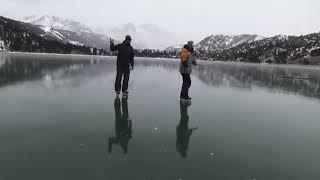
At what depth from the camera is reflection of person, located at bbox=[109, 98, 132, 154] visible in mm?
7402

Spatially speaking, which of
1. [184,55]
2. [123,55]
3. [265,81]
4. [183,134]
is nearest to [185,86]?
[184,55]

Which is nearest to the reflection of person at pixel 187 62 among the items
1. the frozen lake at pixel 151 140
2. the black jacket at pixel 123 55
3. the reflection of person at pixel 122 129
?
the frozen lake at pixel 151 140

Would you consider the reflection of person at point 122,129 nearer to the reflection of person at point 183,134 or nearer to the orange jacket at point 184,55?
the reflection of person at point 183,134

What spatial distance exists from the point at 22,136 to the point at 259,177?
15.5 feet

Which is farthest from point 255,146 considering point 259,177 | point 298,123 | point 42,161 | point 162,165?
point 42,161

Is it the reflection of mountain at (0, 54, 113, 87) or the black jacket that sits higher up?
the black jacket

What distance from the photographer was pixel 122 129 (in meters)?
8.69

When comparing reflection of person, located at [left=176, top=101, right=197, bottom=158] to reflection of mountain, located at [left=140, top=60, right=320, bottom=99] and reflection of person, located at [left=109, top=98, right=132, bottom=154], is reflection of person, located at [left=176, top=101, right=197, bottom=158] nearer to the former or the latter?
reflection of person, located at [left=109, top=98, right=132, bottom=154]

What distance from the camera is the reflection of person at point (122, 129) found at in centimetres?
740

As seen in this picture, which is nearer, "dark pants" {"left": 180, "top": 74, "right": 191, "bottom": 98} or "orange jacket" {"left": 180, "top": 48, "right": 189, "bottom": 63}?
"dark pants" {"left": 180, "top": 74, "right": 191, "bottom": 98}

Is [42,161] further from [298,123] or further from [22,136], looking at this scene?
[298,123]

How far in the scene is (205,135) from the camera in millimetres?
8391

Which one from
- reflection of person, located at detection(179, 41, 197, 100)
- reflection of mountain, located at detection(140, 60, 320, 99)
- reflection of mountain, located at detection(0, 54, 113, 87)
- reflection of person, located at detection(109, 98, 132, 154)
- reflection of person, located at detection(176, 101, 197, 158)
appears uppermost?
reflection of person, located at detection(179, 41, 197, 100)

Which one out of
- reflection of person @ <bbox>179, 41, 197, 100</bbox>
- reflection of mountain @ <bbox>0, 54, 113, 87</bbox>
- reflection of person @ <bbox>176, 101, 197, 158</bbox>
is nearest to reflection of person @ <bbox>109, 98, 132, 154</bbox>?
reflection of person @ <bbox>176, 101, 197, 158</bbox>
